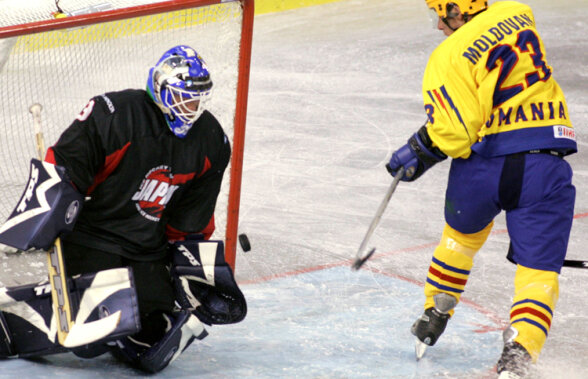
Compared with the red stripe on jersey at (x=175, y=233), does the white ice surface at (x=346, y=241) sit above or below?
below

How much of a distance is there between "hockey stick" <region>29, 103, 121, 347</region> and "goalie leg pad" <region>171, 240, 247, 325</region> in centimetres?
40

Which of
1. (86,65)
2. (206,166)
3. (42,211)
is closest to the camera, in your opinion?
(42,211)

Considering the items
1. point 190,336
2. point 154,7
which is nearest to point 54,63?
point 154,7

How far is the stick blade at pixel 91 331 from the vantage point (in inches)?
102

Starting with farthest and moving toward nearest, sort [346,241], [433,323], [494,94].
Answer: [346,241] < [433,323] < [494,94]

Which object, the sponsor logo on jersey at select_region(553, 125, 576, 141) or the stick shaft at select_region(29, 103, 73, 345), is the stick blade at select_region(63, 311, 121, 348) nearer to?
the stick shaft at select_region(29, 103, 73, 345)

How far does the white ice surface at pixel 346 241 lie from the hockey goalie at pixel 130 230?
0.15 metres

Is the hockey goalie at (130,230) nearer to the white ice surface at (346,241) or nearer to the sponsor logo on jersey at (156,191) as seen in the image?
the sponsor logo on jersey at (156,191)

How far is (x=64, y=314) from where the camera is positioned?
270 centimetres

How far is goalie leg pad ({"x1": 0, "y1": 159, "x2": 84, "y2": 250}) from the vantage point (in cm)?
254

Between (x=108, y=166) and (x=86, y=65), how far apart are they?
76cm

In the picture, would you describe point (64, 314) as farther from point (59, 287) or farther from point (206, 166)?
point (206, 166)

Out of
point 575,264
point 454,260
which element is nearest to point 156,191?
point 454,260

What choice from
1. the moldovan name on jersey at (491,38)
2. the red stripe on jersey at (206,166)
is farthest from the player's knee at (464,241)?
the red stripe on jersey at (206,166)
